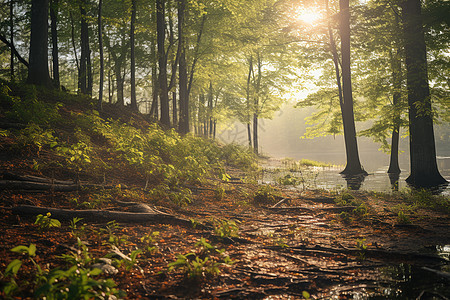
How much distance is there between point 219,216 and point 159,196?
1.45 m

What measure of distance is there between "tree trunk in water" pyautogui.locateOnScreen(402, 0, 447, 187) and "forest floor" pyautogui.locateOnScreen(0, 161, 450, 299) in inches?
214

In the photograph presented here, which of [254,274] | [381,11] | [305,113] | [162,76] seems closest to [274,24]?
[381,11]

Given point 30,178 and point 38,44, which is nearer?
point 30,178

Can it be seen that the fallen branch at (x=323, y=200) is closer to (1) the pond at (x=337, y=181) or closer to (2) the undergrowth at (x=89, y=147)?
(1) the pond at (x=337, y=181)

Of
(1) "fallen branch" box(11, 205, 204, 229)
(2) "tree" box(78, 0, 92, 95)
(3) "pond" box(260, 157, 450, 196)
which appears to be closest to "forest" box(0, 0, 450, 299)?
(1) "fallen branch" box(11, 205, 204, 229)

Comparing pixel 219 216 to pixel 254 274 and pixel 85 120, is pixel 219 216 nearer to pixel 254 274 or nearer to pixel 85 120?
pixel 254 274

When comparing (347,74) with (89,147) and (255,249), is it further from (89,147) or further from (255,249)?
(89,147)

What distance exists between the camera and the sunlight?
1444 centimetres

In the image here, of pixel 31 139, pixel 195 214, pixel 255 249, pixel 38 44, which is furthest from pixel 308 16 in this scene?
pixel 255 249

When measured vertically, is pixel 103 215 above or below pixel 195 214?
above

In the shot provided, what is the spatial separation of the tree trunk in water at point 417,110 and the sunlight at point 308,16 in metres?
4.46

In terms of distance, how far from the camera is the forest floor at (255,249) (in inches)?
114

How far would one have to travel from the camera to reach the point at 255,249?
404cm

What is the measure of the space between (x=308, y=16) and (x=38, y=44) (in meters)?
13.4
